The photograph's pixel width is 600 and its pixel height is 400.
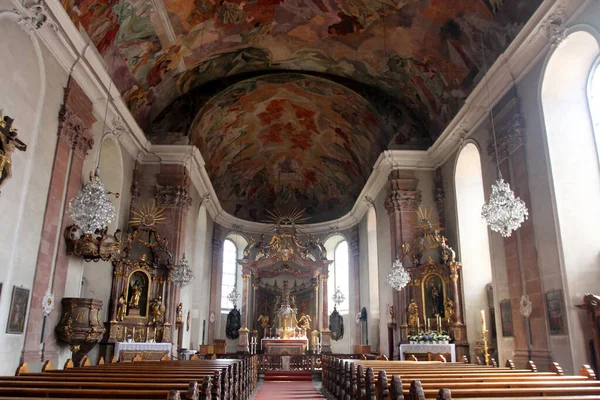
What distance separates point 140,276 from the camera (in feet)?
50.9

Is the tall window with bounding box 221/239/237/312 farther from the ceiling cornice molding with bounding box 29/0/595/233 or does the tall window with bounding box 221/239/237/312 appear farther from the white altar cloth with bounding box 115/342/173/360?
the white altar cloth with bounding box 115/342/173/360

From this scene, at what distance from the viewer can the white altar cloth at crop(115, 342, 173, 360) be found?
13906 mm

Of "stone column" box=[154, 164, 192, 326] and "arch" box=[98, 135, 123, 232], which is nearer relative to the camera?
"arch" box=[98, 135, 123, 232]

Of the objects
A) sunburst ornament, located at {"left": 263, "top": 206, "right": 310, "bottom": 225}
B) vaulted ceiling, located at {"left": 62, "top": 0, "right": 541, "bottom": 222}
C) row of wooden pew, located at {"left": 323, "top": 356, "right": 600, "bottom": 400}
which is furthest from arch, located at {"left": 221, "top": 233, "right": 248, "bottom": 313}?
row of wooden pew, located at {"left": 323, "top": 356, "right": 600, "bottom": 400}

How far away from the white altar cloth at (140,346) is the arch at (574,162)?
1087 centimetres

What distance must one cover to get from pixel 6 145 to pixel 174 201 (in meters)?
8.81

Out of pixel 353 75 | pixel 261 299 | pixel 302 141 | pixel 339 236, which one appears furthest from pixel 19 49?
pixel 339 236

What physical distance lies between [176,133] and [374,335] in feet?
40.1

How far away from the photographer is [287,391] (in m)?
12.9

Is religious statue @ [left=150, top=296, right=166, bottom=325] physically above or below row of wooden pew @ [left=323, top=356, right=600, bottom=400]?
above

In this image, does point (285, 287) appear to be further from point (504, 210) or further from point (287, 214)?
point (504, 210)

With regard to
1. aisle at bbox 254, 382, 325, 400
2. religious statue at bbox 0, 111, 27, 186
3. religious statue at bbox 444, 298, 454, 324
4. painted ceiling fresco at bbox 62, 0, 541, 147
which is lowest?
aisle at bbox 254, 382, 325, 400

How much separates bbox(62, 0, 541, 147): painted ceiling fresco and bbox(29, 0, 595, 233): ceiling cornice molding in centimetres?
58

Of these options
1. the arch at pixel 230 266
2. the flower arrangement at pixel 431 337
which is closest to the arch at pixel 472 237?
the flower arrangement at pixel 431 337
